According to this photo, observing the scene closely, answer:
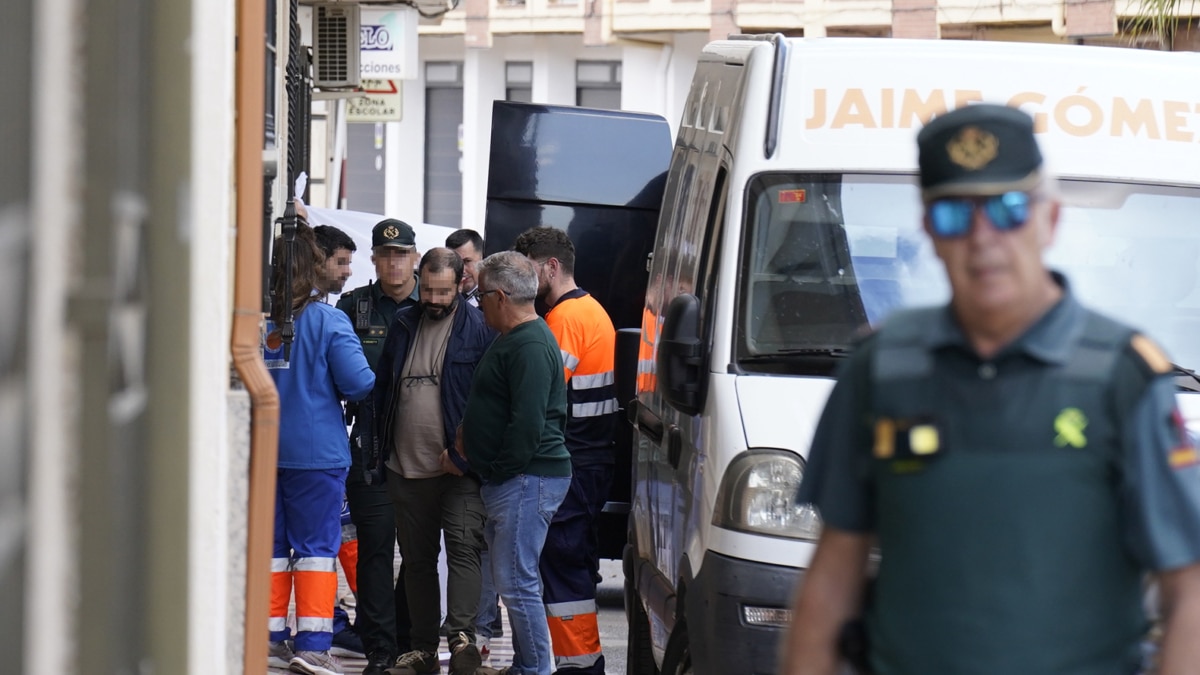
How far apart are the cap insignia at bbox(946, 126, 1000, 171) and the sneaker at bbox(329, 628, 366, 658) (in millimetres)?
6580

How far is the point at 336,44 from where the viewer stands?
13.1 m

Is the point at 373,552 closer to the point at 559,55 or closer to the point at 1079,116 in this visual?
the point at 1079,116

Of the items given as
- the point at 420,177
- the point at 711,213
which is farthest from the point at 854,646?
the point at 420,177

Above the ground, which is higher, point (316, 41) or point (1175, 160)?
point (316, 41)

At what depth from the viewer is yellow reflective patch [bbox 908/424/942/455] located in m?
2.67

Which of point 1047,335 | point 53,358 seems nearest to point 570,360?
point 1047,335

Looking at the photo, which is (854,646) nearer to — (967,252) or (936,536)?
(936,536)

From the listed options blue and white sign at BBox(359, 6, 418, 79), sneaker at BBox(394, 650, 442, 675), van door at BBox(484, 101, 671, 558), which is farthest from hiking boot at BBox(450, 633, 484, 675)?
blue and white sign at BBox(359, 6, 418, 79)

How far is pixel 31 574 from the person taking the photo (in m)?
2.22

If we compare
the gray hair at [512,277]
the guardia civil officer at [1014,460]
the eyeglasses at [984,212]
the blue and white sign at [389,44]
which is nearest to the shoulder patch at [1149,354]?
the guardia civil officer at [1014,460]

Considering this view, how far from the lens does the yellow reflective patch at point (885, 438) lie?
8.96 ft

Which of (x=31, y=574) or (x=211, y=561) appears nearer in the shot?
(x=31, y=574)

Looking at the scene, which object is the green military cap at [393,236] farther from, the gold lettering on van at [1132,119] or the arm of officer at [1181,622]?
the arm of officer at [1181,622]

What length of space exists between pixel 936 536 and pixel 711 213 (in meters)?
3.24
